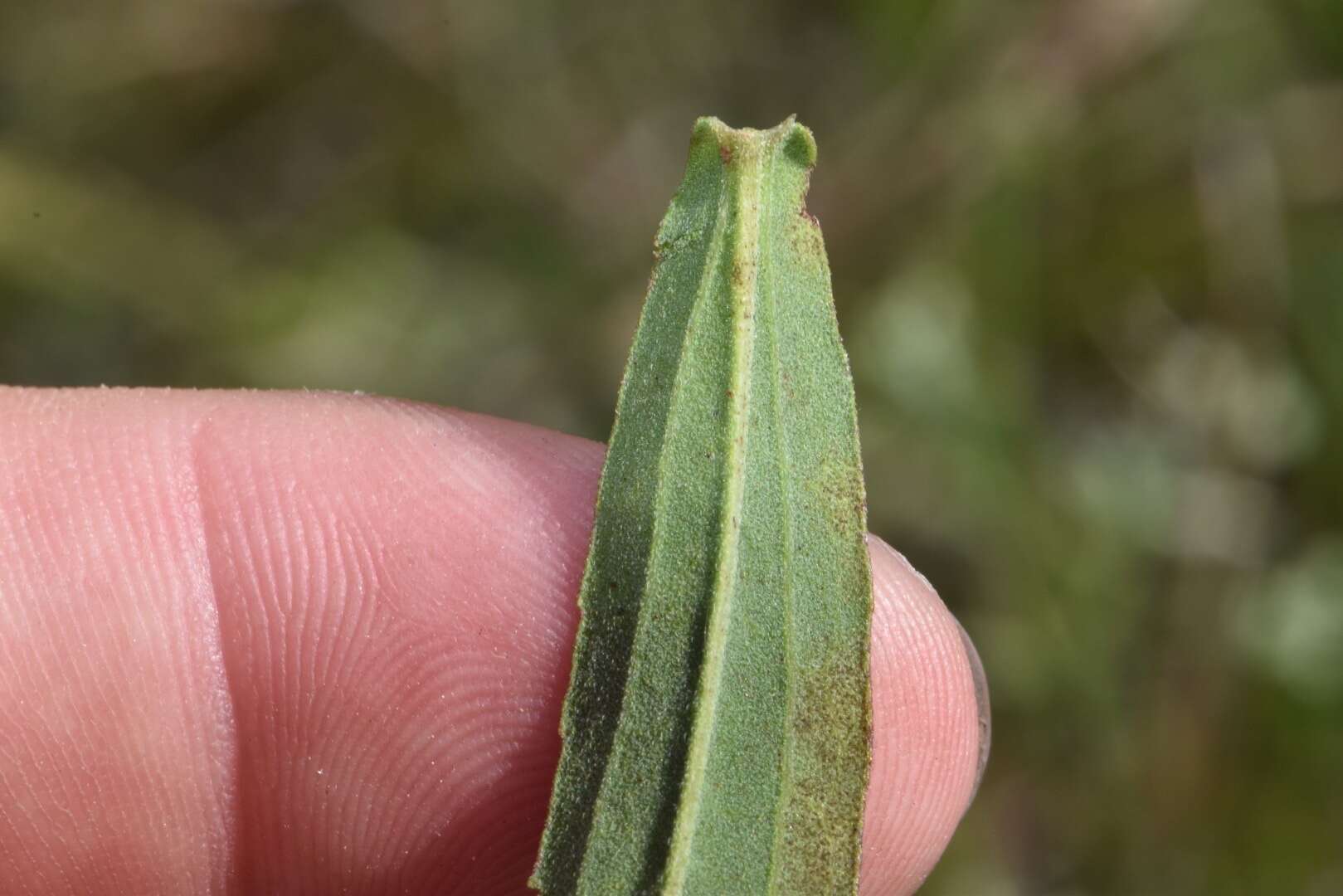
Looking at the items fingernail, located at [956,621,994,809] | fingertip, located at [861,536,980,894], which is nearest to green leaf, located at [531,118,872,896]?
fingertip, located at [861,536,980,894]

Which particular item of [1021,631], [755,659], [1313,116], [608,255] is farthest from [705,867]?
[1313,116]

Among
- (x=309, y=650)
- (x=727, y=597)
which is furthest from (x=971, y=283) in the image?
(x=309, y=650)

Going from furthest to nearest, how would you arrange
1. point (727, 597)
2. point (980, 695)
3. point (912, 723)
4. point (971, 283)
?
1. point (971, 283)
2. point (980, 695)
3. point (912, 723)
4. point (727, 597)

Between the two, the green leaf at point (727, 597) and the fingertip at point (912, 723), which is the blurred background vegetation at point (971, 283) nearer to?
the fingertip at point (912, 723)

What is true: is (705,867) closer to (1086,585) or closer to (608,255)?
(1086,585)

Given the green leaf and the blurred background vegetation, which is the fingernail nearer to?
the green leaf

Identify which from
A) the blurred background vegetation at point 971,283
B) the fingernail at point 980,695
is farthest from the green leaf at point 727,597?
the blurred background vegetation at point 971,283

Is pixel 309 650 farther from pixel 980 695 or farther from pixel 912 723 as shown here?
pixel 980 695
